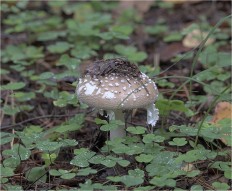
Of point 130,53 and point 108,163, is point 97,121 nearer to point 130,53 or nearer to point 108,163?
point 108,163

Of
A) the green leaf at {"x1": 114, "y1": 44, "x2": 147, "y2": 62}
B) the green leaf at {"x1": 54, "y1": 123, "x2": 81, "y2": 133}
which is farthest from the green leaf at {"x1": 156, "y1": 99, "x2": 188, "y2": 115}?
the green leaf at {"x1": 114, "y1": 44, "x2": 147, "y2": 62}

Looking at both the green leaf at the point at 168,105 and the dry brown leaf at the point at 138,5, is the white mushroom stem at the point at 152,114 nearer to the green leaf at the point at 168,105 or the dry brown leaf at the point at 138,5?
the green leaf at the point at 168,105

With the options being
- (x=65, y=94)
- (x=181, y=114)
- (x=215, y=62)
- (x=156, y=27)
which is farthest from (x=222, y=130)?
(x=156, y=27)

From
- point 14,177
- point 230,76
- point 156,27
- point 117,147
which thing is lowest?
point 14,177

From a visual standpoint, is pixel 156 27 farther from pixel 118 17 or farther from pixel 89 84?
pixel 89 84

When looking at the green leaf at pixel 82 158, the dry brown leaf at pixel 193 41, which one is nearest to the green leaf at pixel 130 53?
the dry brown leaf at pixel 193 41

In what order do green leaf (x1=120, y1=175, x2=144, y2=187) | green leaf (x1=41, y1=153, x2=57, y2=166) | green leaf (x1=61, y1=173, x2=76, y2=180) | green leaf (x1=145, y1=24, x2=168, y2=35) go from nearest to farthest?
green leaf (x1=120, y1=175, x2=144, y2=187) → green leaf (x1=61, y1=173, x2=76, y2=180) → green leaf (x1=41, y1=153, x2=57, y2=166) → green leaf (x1=145, y1=24, x2=168, y2=35)

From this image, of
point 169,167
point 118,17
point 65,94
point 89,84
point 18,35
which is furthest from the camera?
point 118,17

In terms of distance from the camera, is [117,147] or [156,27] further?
[156,27]

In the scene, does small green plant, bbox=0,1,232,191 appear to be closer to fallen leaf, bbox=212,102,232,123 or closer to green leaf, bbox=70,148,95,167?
green leaf, bbox=70,148,95,167
